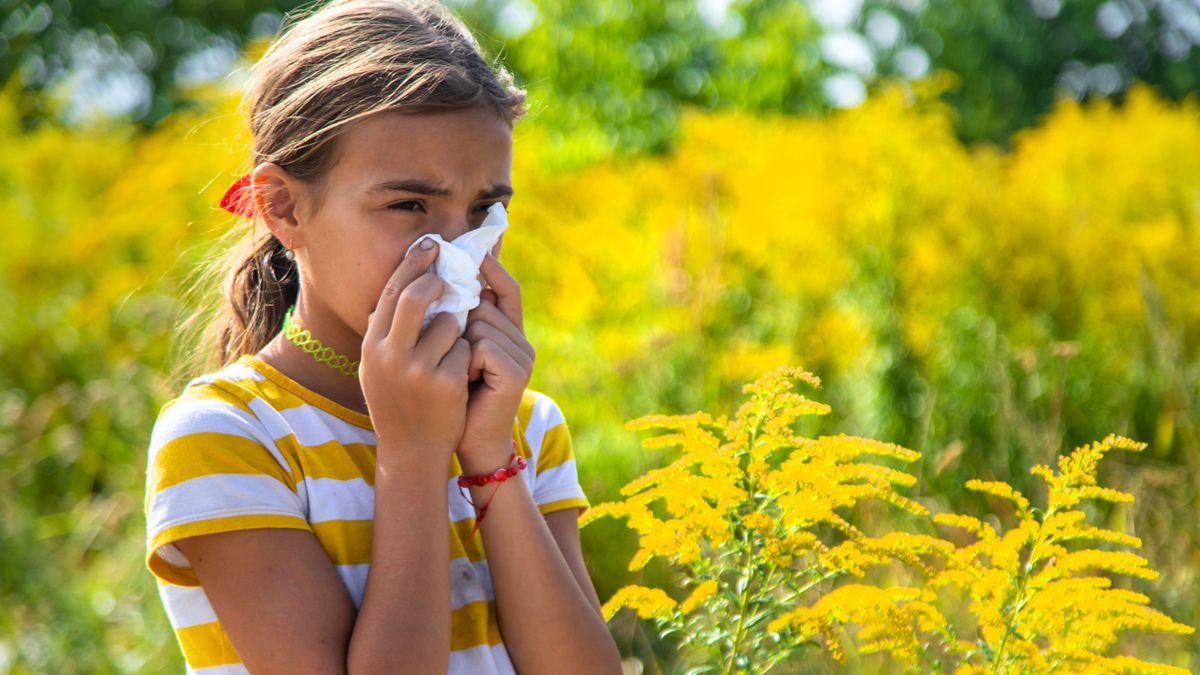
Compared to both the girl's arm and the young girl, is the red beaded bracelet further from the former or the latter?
the girl's arm

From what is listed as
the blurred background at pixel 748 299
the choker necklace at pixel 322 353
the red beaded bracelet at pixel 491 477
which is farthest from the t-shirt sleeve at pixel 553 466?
the blurred background at pixel 748 299

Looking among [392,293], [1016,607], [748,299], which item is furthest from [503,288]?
[748,299]

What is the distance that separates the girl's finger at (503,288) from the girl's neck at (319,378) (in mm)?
244

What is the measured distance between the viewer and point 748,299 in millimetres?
5156

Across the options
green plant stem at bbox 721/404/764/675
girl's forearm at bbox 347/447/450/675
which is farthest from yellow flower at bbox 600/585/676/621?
girl's forearm at bbox 347/447/450/675

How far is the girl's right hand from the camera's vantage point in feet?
5.02

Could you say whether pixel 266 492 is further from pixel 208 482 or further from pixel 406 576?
pixel 406 576

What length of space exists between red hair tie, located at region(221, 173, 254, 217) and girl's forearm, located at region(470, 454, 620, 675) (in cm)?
59

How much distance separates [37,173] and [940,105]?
5307 millimetres

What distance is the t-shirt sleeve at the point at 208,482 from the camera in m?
1.47

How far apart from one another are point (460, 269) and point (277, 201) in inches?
13.6

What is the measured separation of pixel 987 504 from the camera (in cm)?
454

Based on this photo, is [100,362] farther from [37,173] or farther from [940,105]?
[940,105]

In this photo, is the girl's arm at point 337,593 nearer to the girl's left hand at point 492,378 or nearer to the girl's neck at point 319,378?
the girl's left hand at point 492,378
